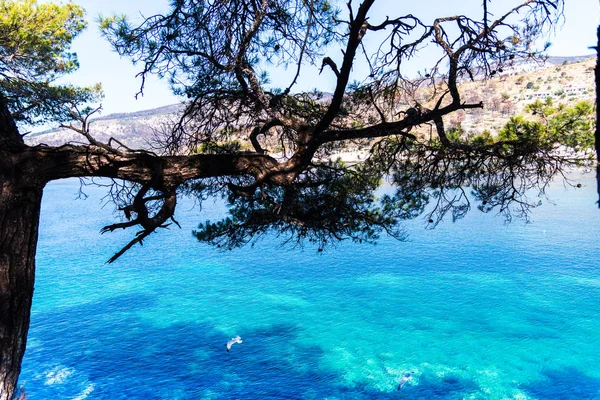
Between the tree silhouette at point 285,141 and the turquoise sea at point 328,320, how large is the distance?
4.49 m

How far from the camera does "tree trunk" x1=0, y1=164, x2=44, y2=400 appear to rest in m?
2.40

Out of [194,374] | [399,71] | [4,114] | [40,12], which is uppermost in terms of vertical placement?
[40,12]

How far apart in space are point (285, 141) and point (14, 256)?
2.56 metres

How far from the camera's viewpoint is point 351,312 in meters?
11.0

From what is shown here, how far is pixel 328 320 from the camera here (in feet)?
34.8

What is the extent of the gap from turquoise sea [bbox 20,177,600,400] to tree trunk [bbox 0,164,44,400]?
5.66 metres

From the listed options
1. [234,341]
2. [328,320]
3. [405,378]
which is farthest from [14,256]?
[328,320]

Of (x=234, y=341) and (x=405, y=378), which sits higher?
(x=234, y=341)

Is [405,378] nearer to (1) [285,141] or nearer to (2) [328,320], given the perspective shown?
(2) [328,320]

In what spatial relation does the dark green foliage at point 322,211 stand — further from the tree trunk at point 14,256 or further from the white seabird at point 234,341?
the white seabird at point 234,341

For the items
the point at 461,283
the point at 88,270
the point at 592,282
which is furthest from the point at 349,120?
the point at 88,270

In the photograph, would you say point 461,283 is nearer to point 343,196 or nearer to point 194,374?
point 194,374

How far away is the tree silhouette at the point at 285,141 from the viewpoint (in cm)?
251

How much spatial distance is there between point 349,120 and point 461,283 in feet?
31.1
